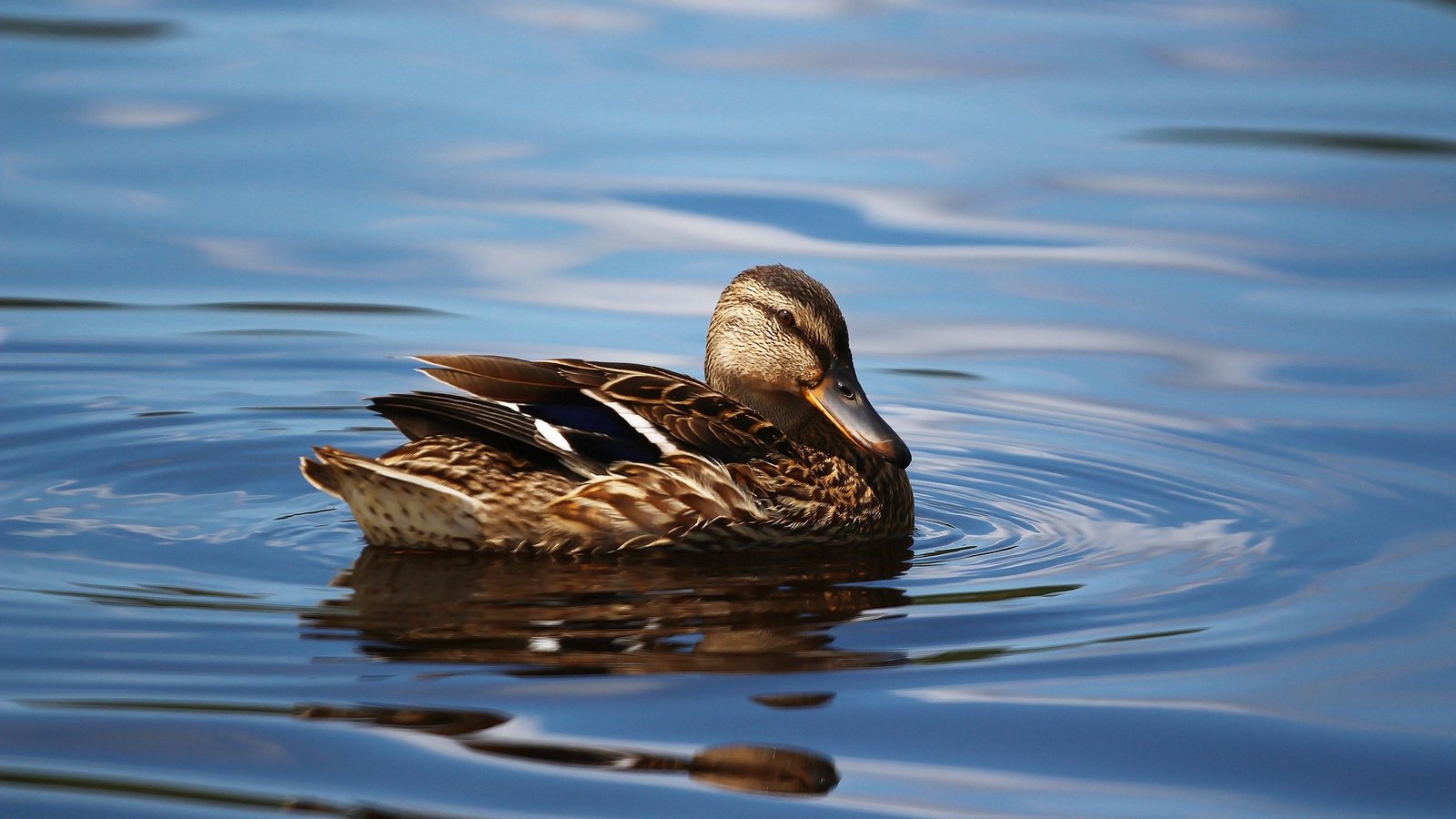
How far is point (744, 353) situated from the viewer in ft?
30.0

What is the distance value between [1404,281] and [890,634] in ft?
23.9

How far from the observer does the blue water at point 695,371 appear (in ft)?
19.7

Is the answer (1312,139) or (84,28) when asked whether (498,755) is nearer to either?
(1312,139)

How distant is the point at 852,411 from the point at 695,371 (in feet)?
8.76

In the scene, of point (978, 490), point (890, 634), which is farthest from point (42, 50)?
point (890, 634)

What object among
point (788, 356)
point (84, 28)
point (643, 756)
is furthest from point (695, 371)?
point (84, 28)

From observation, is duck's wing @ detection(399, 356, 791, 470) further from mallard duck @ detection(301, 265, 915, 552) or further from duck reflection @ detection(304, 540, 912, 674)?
duck reflection @ detection(304, 540, 912, 674)

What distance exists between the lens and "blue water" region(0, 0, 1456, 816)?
6.01 meters

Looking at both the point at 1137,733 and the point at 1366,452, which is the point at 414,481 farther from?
the point at 1366,452

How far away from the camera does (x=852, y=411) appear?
902 centimetres

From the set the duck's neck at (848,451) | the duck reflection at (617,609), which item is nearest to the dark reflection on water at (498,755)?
the duck reflection at (617,609)

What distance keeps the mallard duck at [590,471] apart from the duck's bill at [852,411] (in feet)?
0.08

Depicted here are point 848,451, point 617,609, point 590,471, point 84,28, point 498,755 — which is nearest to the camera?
point 498,755

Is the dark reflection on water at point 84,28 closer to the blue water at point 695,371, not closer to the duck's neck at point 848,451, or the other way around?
the blue water at point 695,371
